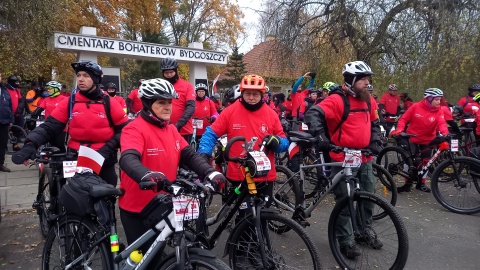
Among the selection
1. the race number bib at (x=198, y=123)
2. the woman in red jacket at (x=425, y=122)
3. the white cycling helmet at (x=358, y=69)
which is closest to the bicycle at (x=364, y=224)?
the white cycling helmet at (x=358, y=69)

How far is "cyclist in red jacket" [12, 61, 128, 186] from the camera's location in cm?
396

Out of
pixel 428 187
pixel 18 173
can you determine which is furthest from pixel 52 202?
pixel 428 187

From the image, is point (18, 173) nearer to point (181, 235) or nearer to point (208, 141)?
point (208, 141)

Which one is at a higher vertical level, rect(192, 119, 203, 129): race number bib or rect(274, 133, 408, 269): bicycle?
rect(192, 119, 203, 129): race number bib

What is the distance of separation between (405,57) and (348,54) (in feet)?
5.82

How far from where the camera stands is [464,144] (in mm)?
8141

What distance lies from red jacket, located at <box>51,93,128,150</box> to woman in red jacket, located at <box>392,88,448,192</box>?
4980 millimetres

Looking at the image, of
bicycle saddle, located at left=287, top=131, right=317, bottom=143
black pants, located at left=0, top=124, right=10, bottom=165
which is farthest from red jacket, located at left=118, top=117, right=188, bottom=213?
black pants, located at left=0, top=124, right=10, bottom=165

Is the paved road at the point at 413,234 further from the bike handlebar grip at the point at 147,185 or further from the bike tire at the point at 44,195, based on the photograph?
the bike handlebar grip at the point at 147,185

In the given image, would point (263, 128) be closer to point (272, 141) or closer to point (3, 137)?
point (272, 141)

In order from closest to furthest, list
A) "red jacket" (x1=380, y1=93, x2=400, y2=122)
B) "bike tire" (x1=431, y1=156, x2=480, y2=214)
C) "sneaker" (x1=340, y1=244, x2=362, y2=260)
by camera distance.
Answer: "sneaker" (x1=340, y1=244, x2=362, y2=260)
"bike tire" (x1=431, y1=156, x2=480, y2=214)
"red jacket" (x1=380, y1=93, x2=400, y2=122)

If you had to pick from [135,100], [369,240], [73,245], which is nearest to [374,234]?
[369,240]

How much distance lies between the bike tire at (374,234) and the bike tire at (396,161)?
318cm

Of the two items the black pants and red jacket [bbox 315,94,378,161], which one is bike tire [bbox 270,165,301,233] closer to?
red jacket [bbox 315,94,378,161]
